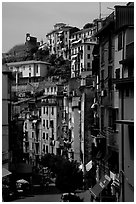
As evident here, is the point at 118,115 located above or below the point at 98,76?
below

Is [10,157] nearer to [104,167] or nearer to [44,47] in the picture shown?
[104,167]

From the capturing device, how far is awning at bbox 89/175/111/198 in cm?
370

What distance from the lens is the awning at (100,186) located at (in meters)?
3.70

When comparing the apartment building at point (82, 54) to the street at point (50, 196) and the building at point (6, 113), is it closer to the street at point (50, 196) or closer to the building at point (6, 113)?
the building at point (6, 113)

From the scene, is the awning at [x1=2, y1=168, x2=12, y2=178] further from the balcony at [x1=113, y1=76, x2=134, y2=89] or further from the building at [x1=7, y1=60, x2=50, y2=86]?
the balcony at [x1=113, y1=76, x2=134, y2=89]

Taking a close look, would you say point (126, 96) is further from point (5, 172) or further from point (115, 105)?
point (5, 172)

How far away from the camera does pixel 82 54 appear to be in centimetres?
407

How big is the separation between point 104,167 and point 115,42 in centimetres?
121

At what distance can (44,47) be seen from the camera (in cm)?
509

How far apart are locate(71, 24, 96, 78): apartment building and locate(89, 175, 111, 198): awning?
1036mm

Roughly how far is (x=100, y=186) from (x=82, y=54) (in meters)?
1.29

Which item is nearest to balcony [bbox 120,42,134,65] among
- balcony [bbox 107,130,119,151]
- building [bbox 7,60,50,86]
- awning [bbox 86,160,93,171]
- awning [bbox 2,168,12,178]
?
balcony [bbox 107,130,119,151]

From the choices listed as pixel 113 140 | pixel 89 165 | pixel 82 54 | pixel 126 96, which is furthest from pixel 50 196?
pixel 82 54

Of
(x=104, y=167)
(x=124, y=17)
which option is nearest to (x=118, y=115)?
(x=104, y=167)
